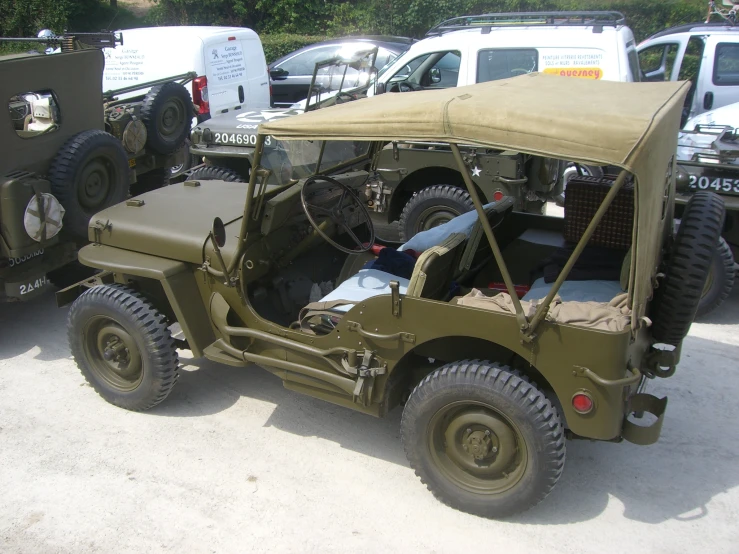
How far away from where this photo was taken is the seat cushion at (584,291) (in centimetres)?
345

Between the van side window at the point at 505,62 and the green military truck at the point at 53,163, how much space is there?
3.34 metres

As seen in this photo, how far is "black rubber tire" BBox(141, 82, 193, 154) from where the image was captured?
6641 mm

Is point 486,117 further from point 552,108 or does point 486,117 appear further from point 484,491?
point 484,491

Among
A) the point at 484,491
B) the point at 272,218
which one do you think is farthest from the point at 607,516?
the point at 272,218

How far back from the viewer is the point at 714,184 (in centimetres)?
515

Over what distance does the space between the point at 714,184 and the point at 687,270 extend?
2.41m

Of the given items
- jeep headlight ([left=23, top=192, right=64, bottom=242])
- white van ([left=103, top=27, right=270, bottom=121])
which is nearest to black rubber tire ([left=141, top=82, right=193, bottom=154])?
white van ([left=103, top=27, right=270, bottom=121])

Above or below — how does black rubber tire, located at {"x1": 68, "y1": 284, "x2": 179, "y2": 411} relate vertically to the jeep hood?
below

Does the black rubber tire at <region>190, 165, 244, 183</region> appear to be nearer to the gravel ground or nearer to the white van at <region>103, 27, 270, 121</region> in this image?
the white van at <region>103, 27, 270, 121</region>

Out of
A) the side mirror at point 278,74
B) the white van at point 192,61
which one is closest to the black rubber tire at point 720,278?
the white van at point 192,61

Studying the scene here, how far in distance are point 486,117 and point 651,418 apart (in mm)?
2217

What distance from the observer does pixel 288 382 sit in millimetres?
3717

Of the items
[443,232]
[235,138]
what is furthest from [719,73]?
[443,232]

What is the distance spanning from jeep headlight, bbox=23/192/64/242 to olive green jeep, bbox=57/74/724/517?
63 cm
